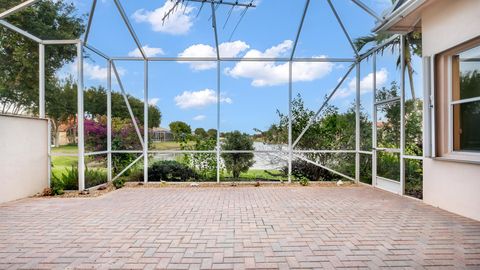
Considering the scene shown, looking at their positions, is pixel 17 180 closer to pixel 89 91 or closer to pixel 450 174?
pixel 89 91

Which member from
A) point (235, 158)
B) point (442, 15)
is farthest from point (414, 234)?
point (235, 158)

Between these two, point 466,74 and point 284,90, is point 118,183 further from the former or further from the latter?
point 466,74

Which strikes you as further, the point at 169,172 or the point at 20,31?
the point at 169,172

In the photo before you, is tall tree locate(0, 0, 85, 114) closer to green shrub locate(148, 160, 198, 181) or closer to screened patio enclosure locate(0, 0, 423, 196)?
screened patio enclosure locate(0, 0, 423, 196)

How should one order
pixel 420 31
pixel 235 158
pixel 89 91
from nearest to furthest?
pixel 420 31, pixel 89 91, pixel 235 158

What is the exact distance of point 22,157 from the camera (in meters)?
Answer: 6.49

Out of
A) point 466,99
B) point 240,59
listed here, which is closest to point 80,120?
point 240,59

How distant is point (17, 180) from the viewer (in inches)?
250

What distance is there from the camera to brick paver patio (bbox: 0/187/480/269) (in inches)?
126

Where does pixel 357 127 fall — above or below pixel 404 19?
below

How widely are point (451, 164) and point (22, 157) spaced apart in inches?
308

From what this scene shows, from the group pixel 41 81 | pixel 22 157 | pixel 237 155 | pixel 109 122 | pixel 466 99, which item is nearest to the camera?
pixel 466 99

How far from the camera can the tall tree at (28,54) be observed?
636cm

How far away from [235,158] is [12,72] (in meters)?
5.35
